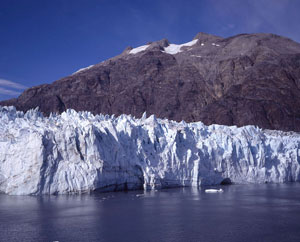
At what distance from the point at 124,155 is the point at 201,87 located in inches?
2156

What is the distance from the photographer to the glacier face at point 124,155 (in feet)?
62.1

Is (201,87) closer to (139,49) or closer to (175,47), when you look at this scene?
(175,47)

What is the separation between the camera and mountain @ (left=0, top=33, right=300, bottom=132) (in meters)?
61.3

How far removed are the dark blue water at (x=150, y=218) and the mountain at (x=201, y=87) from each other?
4276 centimetres

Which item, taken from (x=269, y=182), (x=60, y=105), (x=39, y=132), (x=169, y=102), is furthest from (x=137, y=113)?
(x=39, y=132)

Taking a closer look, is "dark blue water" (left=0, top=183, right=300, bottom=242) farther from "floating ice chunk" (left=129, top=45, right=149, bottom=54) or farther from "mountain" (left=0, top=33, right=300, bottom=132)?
"floating ice chunk" (left=129, top=45, right=149, bottom=54)

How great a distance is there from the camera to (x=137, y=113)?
71.7 metres

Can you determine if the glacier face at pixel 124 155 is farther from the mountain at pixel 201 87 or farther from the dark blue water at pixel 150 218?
the mountain at pixel 201 87

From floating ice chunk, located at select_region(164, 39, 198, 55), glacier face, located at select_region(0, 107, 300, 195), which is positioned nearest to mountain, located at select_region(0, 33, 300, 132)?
floating ice chunk, located at select_region(164, 39, 198, 55)

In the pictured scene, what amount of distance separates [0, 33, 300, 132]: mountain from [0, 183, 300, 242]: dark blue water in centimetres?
4276

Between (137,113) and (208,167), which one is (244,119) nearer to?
(137,113)

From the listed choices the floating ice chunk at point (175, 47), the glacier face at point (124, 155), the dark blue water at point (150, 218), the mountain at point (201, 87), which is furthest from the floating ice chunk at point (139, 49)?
the dark blue water at point (150, 218)

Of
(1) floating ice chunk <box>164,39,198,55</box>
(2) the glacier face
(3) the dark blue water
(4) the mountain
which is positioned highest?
(1) floating ice chunk <box>164,39,198,55</box>

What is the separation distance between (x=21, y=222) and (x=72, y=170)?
5743 millimetres
